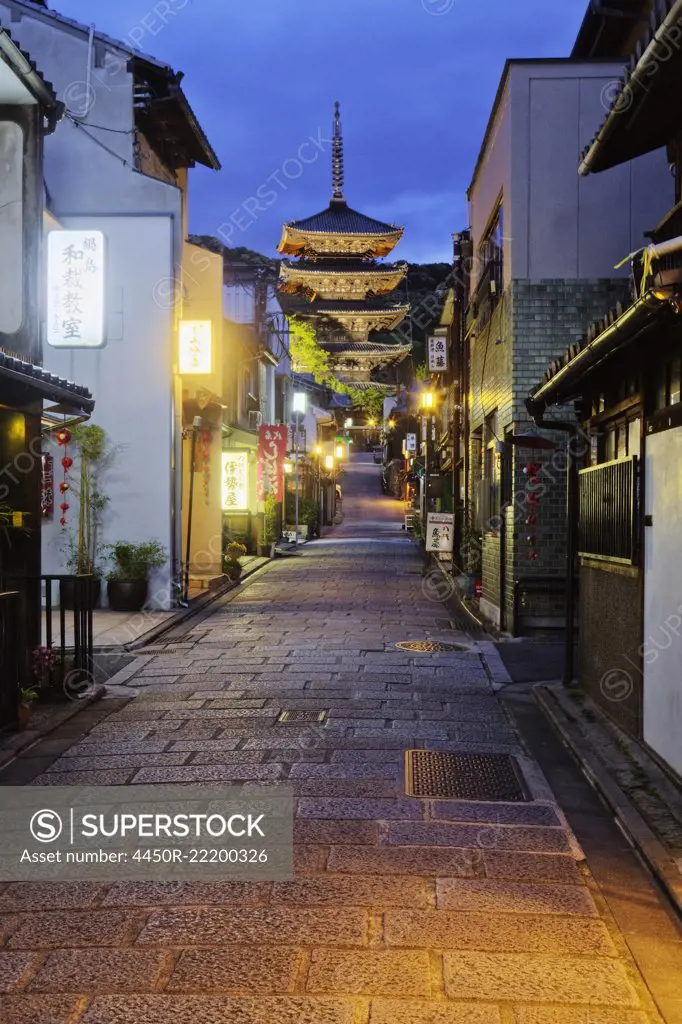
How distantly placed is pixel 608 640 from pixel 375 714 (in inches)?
100

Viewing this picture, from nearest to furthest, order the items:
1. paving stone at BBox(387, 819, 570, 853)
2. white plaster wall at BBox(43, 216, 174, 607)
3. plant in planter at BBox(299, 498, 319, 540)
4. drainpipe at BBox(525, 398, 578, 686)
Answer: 1. paving stone at BBox(387, 819, 570, 853)
2. drainpipe at BBox(525, 398, 578, 686)
3. white plaster wall at BBox(43, 216, 174, 607)
4. plant in planter at BBox(299, 498, 319, 540)

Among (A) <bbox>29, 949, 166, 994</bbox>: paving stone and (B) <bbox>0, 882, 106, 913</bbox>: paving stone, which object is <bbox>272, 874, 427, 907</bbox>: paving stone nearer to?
(A) <bbox>29, 949, 166, 994</bbox>: paving stone

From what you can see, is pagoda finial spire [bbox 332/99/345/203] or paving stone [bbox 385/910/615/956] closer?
paving stone [bbox 385/910/615/956]

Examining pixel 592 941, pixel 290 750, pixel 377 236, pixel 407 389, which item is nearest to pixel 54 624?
pixel 290 750

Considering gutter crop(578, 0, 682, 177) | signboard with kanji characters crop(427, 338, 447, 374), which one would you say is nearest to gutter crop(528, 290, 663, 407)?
gutter crop(578, 0, 682, 177)

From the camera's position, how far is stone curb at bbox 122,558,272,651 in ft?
49.2

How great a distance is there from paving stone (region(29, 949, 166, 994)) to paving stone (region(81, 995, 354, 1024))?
5.1 inches

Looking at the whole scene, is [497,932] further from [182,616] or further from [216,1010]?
[182,616]

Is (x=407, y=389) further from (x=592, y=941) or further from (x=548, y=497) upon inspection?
(x=592, y=941)

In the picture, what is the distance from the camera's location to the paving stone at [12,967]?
4.29 metres

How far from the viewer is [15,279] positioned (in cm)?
1047

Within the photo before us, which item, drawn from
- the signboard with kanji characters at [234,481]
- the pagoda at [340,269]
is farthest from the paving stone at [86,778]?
the pagoda at [340,269]

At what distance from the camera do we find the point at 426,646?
14.7m

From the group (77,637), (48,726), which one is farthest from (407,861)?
(77,637)
